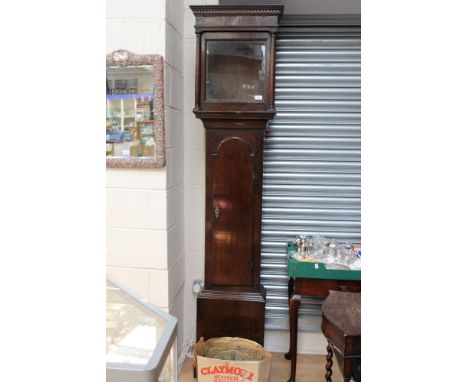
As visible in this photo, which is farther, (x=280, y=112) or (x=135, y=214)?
(x=280, y=112)

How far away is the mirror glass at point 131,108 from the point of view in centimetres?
198

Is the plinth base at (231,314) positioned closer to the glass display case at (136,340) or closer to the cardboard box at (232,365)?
the cardboard box at (232,365)

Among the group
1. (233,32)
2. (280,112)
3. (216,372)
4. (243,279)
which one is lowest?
(216,372)

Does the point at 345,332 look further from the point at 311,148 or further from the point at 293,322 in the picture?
the point at 311,148

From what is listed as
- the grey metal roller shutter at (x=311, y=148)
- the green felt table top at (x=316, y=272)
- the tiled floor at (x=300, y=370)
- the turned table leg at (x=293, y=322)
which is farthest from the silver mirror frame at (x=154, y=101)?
the tiled floor at (x=300, y=370)

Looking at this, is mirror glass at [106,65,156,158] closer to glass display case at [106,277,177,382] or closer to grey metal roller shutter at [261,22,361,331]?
grey metal roller shutter at [261,22,361,331]

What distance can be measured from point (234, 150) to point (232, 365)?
1.07 m

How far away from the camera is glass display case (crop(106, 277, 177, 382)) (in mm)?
586

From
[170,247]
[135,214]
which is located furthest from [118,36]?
[170,247]

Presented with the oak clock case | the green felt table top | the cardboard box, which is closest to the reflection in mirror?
the oak clock case

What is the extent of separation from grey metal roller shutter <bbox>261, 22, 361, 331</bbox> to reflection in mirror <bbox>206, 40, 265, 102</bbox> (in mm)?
309
